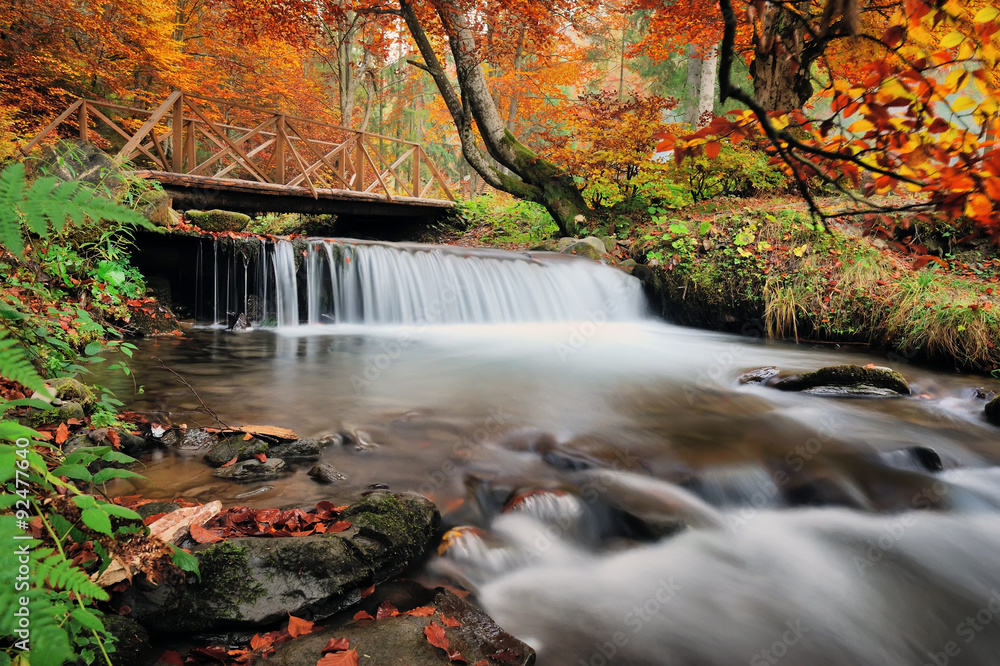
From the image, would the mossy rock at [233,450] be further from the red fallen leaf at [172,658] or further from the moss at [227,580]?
the red fallen leaf at [172,658]

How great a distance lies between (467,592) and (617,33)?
2580 centimetres

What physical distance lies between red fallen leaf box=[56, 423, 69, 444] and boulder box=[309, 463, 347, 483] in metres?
1.12

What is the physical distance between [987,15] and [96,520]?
8.32 ft

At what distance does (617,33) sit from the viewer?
76.3 feet

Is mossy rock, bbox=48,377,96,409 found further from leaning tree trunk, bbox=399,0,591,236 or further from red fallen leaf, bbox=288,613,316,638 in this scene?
leaning tree trunk, bbox=399,0,591,236

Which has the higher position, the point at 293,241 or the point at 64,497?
the point at 293,241

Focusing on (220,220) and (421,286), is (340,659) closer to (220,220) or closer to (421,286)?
(421,286)

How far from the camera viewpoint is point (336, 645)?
166cm

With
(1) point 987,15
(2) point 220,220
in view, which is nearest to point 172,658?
(1) point 987,15

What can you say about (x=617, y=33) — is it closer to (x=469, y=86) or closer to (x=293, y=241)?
(x=469, y=86)

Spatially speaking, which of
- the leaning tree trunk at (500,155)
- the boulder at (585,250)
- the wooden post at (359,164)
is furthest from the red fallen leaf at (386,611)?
the wooden post at (359,164)

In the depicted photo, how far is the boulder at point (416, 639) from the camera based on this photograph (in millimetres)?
1665

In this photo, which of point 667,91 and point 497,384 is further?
point 667,91

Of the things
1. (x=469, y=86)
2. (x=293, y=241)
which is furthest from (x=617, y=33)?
(x=293, y=241)
